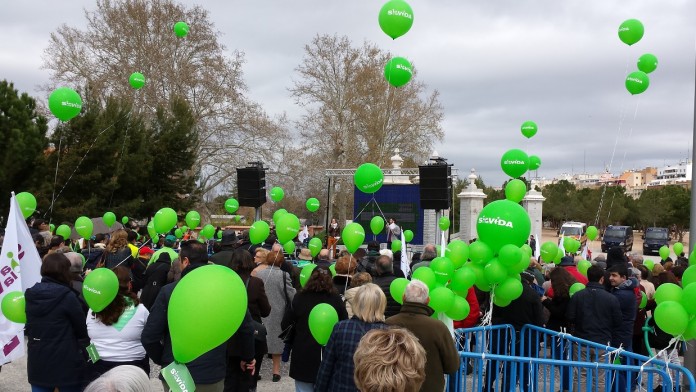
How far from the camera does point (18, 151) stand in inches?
732

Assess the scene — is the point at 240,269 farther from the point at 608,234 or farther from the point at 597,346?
the point at 608,234

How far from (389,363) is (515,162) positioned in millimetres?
5240

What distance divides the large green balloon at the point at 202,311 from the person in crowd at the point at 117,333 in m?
1.41

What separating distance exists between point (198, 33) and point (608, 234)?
2319cm

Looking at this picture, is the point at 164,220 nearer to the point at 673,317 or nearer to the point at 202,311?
the point at 202,311

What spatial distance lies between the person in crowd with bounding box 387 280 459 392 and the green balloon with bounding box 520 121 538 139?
315 inches

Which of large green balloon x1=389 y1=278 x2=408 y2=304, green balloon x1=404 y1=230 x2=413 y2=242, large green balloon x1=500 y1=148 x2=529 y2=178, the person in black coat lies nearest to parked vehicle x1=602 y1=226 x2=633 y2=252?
green balloon x1=404 y1=230 x2=413 y2=242

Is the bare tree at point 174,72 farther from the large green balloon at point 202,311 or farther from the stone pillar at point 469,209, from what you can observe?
the large green balloon at point 202,311

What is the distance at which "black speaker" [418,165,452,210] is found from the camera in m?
14.5

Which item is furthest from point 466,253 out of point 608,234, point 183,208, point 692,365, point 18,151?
point 608,234

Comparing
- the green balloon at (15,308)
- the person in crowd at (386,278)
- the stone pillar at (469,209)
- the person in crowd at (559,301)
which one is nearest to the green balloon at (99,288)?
the green balloon at (15,308)

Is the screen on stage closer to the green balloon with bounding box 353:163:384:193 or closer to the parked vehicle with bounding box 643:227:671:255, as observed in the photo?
the green balloon with bounding box 353:163:384:193

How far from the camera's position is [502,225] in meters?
4.74

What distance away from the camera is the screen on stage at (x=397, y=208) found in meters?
20.9
